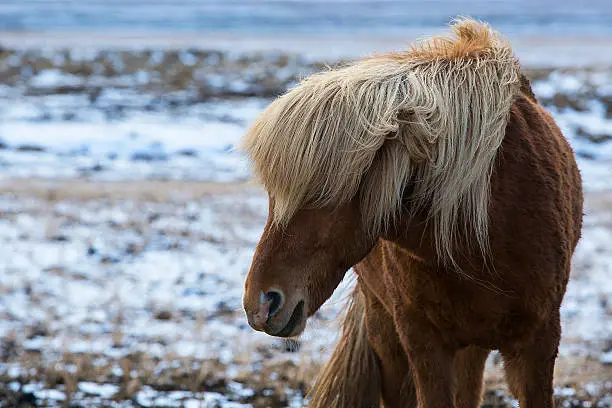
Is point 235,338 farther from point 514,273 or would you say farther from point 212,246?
point 514,273

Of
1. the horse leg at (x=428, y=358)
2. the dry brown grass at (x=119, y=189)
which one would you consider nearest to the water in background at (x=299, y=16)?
the dry brown grass at (x=119, y=189)

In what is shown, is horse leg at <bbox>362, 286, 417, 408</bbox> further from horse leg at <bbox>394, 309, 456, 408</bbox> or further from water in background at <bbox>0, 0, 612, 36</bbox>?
water in background at <bbox>0, 0, 612, 36</bbox>

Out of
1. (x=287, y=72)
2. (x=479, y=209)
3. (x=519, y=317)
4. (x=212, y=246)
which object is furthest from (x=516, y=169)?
(x=287, y=72)

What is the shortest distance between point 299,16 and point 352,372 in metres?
36.0

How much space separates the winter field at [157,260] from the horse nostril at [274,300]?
0.48 metres

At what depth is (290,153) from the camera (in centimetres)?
239

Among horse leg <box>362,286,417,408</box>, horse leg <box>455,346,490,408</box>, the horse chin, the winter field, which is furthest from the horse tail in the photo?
the horse chin

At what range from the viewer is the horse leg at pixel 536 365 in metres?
2.84

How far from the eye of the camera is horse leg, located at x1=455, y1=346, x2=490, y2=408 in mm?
3498

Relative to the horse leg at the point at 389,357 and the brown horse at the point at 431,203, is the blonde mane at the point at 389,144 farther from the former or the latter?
the horse leg at the point at 389,357

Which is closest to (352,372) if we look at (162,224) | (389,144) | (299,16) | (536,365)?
(536,365)

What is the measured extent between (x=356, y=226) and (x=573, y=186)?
1.01 meters

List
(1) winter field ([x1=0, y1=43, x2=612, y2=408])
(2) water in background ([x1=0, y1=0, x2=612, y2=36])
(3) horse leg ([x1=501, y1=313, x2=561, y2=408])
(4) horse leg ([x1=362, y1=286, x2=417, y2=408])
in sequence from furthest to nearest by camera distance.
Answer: (2) water in background ([x1=0, y1=0, x2=612, y2=36])
(1) winter field ([x1=0, y1=43, x2=612, y2=408])
(4) horse leg ([x1=362, y1=286, x2=417, y2=408])
(3) horse leg ([x1=501, y1=313, x2=561, y2=408])

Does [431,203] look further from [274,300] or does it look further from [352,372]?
[352,372]
